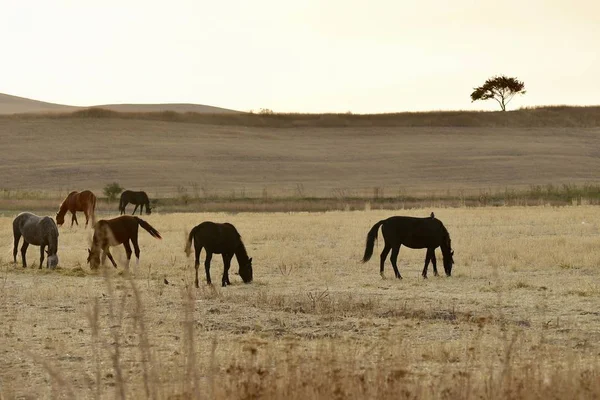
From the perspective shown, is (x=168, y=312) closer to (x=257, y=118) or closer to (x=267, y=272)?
(x=267, y=272)

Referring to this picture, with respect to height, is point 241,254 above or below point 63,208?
above

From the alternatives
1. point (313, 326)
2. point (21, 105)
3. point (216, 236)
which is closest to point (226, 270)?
point (216, 236)

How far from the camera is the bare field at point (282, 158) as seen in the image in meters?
67.4

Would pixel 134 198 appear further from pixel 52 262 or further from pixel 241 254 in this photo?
pixel 241 254

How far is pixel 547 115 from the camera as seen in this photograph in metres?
98.4

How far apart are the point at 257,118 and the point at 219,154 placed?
19579 millimetres

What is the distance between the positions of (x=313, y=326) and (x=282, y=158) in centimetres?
6708

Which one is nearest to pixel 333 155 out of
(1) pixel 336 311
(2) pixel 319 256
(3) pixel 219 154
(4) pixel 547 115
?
(3) pixel 219 154

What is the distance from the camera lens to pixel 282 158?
80.6m

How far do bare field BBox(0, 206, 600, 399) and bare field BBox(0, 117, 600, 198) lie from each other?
33.2 meters

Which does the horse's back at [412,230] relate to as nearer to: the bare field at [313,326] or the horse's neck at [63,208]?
the bare field at [313,326]

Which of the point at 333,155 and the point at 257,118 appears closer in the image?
the point at 333,155

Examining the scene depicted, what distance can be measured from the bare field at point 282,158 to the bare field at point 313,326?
109 feet

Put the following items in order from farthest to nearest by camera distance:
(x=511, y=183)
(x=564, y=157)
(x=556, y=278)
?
1. (x=564, y=157)
2. (x=511, y=183)
3. (x=556, y=278)
